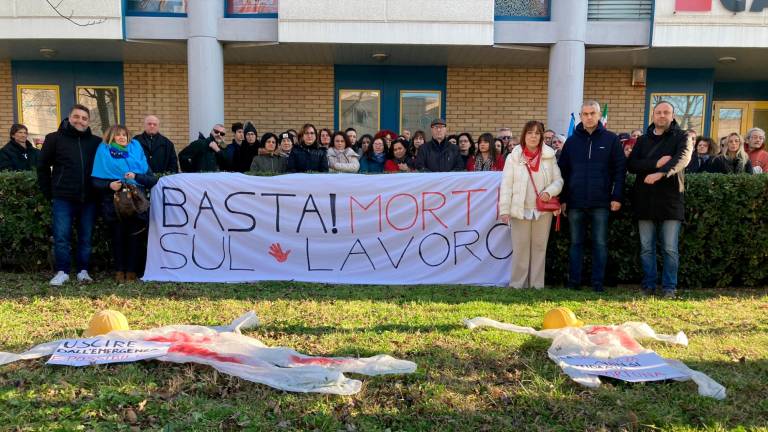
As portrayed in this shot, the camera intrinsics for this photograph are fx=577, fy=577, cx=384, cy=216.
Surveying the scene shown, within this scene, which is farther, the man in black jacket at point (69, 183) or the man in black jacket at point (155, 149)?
the man in black jacket at point (155, 149)

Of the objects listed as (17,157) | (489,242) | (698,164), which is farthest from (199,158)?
(698,164)

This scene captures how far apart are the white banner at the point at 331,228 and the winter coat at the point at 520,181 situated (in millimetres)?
453

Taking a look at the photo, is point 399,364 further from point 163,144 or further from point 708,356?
point 163,144

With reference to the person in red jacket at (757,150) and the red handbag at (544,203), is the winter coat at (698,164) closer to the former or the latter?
the person in red jacket at (757,150)

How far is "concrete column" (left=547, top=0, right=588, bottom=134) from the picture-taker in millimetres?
10469

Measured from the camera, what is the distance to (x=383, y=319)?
5.18m

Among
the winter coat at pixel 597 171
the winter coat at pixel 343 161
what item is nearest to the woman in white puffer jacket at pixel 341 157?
the winter coat at pixel 343 161

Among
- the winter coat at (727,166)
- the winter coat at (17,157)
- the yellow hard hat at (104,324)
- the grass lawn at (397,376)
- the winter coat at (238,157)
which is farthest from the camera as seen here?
the winter coat at (238,157)

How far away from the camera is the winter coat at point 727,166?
7.81m

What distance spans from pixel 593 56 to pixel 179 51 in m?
8.32

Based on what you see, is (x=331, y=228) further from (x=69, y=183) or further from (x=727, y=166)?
(x=727, y=166)

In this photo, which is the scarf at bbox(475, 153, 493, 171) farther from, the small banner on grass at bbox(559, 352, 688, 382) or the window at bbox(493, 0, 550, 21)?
the small banner on grass at bbox(559, 352, 688, 382)

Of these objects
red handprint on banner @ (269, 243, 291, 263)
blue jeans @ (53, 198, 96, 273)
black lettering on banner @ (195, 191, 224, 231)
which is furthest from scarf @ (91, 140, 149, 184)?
red handprint on banner @ (269, 243, 291, 263)

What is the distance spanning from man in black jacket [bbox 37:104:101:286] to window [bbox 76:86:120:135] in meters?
6.54
